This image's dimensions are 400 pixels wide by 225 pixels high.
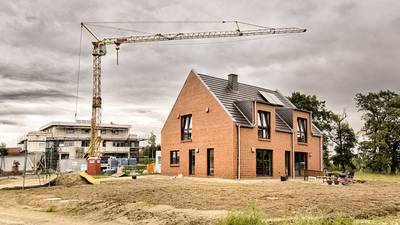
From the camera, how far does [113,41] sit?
251 feet

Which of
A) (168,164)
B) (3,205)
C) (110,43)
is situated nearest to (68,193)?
(3,205)

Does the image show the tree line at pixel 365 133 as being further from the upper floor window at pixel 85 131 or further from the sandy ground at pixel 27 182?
the upper floor window at pixel 85 131

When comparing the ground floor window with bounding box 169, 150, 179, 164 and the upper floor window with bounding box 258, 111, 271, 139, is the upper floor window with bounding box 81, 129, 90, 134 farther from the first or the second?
the upper floor window with bounding box 258, 111, 271, 139

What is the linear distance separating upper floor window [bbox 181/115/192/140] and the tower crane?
34038 millimetres

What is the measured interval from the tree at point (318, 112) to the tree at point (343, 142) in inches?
34.5

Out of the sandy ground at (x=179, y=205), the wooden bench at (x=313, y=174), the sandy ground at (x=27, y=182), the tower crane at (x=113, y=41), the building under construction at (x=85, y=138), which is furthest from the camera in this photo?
the building under construction at (x=85, y=138)

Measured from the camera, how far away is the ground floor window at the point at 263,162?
1265 inches

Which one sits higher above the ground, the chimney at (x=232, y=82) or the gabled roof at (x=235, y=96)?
the chimney at (x=232, y=82)

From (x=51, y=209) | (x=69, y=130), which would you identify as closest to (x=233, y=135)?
(x=51, y=209)

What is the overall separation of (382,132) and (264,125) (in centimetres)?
2713

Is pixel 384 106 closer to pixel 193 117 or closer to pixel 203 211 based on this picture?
pixel 193 117

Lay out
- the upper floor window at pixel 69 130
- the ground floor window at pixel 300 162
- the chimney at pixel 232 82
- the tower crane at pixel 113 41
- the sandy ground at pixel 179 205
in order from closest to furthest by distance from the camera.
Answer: the sandy ground at pixel 179 205 < the chimney at pixel 232 82 < the ground floor window at pixel 300 162 < the tower crane at pixel 113 41 < the upper floor window at pixel 69 130

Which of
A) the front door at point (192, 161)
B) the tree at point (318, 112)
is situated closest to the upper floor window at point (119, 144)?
the tree at point (318, 112)

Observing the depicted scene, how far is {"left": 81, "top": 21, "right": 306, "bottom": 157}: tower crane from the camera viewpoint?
66688mm
